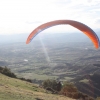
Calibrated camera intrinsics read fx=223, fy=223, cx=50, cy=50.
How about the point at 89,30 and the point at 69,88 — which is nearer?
the point at 89,30

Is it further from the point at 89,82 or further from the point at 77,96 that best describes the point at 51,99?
the point at 89,82

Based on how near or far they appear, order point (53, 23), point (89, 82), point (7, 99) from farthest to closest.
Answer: point (89, 82)
point (7, 99)
point (53, 23)

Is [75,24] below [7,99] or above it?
above

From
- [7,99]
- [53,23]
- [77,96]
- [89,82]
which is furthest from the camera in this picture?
[89,82]

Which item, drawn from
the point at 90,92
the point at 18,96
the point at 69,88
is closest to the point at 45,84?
the point at 69,88

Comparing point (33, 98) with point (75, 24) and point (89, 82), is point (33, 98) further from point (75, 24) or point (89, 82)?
point (89, 82)

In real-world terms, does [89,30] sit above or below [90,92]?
above

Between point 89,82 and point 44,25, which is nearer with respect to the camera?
point 44,25

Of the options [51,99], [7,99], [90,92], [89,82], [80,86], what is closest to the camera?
[7,99]

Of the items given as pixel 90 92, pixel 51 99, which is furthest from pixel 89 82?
pixel 51 99
